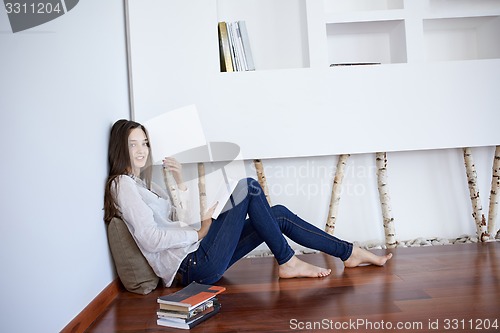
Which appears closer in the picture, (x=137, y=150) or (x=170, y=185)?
(x=137, y=150)

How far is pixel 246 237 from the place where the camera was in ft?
8.63

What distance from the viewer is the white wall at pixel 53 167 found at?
57.1 inches

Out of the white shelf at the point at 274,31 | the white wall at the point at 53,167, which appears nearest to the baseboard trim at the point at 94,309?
the white wall at the point at 53,167

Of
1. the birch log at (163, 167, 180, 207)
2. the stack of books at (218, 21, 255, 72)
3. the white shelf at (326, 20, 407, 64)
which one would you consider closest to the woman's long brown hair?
the birch log at (163, 167, 180, 207)

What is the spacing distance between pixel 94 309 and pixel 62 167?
670 millimetres

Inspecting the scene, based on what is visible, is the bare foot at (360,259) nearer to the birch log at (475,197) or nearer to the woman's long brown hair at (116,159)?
the birch log at (475,197)

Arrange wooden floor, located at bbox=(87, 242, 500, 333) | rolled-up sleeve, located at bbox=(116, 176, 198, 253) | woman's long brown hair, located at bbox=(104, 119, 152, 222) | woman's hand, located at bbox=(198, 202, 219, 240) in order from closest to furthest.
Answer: wooden floor, located at bbox=(87, 242, 500, 333)
rolled-up sleeve, located at bbox=(116, 176, 198, 253)
woman's long brown hair, located at bbox=(104, 119, 152, 222)
woman's hand, located at bbox=(198, 202, 219, 240)

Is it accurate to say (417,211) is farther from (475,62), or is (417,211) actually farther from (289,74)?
(289,74)

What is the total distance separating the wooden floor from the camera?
6.13 ft

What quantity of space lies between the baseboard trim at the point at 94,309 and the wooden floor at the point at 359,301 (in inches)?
1.4

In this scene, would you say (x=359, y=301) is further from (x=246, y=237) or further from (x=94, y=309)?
(x=94, y=309)

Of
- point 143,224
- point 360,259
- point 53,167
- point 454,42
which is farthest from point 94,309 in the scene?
point 454,42

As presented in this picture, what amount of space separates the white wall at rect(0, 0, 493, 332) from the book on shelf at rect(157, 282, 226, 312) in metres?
0.34

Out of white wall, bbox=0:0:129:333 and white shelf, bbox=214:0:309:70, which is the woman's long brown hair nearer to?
white wall, bbox=0:0:129:333
